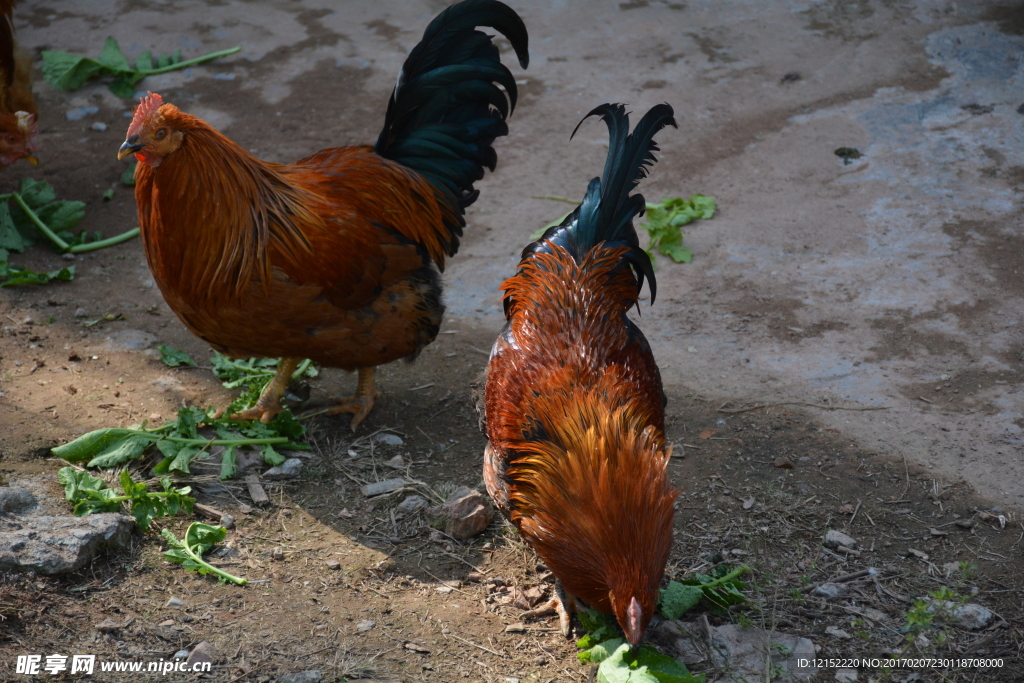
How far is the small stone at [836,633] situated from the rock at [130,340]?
14.0ft

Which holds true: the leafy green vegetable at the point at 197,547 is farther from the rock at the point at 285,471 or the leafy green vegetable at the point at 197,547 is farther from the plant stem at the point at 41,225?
the plant stem at the point at 41,225

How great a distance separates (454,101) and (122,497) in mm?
2783

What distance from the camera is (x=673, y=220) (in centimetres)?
658

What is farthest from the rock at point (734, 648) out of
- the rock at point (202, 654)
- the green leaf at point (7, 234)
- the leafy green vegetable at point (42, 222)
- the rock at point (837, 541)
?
the green leaf at point (7, 234)

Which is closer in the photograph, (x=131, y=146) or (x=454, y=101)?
(x=131, y=146)

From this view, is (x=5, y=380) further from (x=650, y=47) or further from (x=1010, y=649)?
(x=650, y=47)

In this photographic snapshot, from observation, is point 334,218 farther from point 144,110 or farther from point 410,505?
point 410,505

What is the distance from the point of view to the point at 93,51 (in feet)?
29.0

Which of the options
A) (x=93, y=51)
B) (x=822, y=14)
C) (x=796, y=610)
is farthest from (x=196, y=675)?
(x=822, y=14)

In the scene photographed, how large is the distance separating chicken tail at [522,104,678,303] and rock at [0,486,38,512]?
2574 millimetres

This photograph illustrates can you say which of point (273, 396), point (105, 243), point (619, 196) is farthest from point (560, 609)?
point (105, 243)

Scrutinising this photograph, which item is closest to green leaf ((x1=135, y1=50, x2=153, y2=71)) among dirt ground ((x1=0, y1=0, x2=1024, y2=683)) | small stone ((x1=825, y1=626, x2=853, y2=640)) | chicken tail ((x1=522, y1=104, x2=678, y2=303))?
dirt ground ((x1=0, y1=0, x2=1024, y2=683))

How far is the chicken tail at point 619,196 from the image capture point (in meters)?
4.04

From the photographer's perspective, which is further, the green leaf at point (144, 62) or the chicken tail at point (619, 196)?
the green leaf at point (144, 62)
